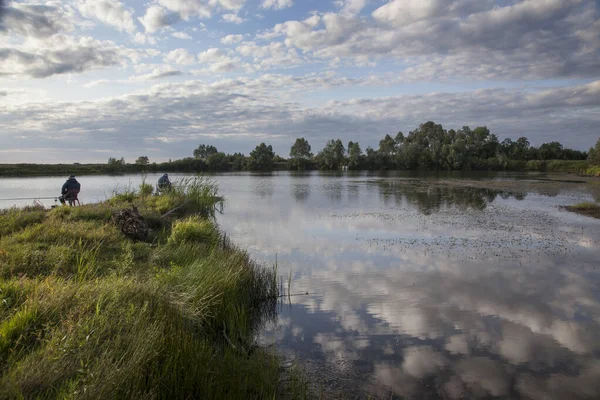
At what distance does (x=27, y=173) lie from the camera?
2717 inches

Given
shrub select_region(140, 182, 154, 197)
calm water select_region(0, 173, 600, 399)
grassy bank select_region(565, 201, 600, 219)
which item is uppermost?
shrub select_region(140, 182, 154, 197)

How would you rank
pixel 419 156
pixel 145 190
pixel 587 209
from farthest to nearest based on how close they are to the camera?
pixel 419 156 < pixel 587 209 < pixel 145 190

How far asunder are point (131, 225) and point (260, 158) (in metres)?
106

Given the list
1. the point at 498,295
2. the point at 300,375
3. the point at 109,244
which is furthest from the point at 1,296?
the point at 498,295

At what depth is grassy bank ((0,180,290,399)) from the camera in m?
3.66

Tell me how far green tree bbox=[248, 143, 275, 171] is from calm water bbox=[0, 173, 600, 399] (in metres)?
98.3

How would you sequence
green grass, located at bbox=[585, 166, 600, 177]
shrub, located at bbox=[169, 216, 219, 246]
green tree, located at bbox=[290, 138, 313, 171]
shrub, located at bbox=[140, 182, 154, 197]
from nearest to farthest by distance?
shrub, located at bbox=[169, 216, 219, 246] → shrub, located at bbox=[140, 182, 154, 197] → green grass, located at bbox=[585, 166, 600, 177] → green tree, located at bbox=[290, 138, 313, 171]

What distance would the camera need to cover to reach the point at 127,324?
473 cm

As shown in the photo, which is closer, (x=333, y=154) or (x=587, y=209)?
(x=587, y=209)

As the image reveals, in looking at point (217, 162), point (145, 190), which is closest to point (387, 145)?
point (217, 162)

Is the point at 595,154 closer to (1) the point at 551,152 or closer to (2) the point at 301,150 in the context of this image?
(1) the point at 551,152

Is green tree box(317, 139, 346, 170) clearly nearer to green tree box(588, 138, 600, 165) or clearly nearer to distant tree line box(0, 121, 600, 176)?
distant tree line box(0, 121, 600, 176)

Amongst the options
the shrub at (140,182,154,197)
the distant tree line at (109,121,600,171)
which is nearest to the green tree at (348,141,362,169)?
the distant tree line at (109,121,600,171)

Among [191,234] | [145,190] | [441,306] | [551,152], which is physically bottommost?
[441,306]
